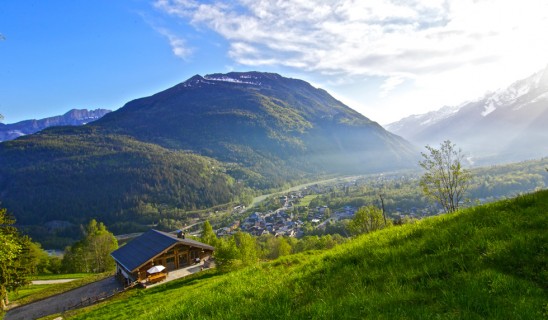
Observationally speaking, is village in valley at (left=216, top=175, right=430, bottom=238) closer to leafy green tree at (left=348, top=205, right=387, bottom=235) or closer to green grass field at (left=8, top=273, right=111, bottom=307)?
leafy green tree at (left=348, top=205, right=387, bottom=235)

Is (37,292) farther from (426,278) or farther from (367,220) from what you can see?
(426,278)

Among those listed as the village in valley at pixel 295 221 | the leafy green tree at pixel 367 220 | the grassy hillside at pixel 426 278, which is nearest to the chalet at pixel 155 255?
the leafy green tree at pixel 367 220

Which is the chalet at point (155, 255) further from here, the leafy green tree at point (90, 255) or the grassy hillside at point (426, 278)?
the grassy hillside at point (426, 278)

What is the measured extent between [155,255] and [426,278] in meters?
53.2

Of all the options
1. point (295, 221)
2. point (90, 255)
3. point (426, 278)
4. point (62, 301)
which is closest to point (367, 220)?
point (426, 278)

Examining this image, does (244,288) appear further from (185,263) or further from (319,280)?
(185,263)

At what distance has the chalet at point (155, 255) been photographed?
51.5 metres

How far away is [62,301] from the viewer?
4588 cm

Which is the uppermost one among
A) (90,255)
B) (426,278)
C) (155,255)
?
(426,278)

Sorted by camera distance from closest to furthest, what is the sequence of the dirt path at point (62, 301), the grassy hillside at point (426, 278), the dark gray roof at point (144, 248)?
the grassy hillside at point (426, 278) < the dirt path at point (62, 301) < the dark gray roof at point (144, 248)

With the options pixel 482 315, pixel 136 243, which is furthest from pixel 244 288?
pixel 136 243

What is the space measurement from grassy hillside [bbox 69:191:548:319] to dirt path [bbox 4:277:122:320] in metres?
46.1

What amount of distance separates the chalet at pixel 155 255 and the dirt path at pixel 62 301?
365 cm

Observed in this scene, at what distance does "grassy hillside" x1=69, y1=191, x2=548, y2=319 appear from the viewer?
17.9ft
